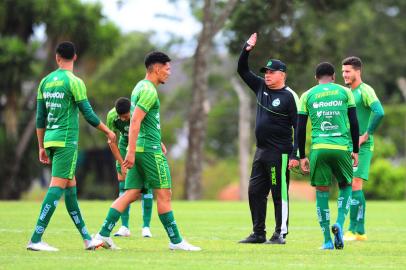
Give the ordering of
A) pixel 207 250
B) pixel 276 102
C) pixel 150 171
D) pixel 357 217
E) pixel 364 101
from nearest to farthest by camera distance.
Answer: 1. pixel 150 171
2. pixel 207 250
3. pixel 276 102
4. pixel 364 101
5. pixel 357 217

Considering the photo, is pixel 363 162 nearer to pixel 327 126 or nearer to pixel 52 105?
pixel 327 126

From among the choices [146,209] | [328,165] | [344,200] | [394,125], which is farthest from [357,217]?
[394,125]

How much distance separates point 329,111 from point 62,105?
3.37 metres

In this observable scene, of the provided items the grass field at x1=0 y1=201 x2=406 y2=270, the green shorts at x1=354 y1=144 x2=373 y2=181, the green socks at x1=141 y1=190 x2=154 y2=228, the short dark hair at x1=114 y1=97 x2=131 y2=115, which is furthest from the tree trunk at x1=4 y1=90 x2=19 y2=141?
the green shorts at x1=354 y1=144 x2=373 y2=181

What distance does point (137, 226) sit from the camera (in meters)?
17.6

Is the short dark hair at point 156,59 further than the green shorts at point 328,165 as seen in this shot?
No

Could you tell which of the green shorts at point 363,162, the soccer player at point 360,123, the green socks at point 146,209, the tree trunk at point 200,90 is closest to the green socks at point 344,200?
the soccer player at point 360,123

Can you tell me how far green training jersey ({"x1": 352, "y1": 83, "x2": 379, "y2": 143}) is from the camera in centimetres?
1484

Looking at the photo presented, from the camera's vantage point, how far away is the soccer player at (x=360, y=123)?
14.8 m

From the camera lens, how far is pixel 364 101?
14.9 metres

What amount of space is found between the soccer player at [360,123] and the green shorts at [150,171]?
3764 millimetres

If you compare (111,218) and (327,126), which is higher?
(327,126)

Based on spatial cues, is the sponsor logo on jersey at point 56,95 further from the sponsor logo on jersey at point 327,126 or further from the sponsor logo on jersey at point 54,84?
the sponsor logo on jersey at point 327,126

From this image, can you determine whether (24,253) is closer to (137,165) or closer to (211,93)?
(137,165)
